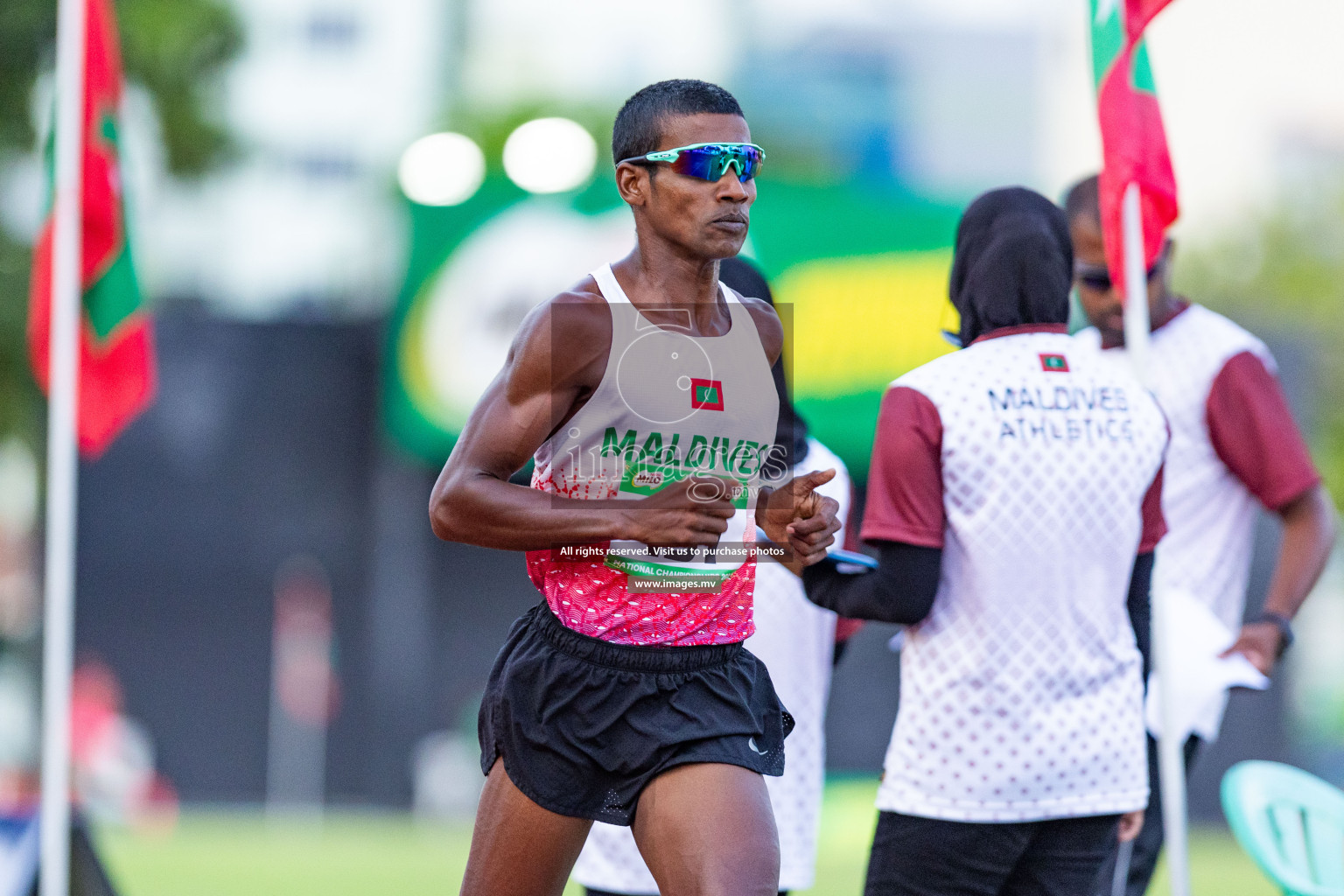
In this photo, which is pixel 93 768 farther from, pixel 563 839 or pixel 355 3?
pixel 355 3

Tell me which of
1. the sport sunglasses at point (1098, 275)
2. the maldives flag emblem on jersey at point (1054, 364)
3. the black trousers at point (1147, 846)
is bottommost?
the black trousers at point (1147, 846)

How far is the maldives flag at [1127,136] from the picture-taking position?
447 centimetres

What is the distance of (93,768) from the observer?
1692 cm

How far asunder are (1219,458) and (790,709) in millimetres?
1517

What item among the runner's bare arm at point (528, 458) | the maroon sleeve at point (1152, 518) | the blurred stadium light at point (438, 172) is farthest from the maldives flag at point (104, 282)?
the blurred stadium light at point (438, 172)

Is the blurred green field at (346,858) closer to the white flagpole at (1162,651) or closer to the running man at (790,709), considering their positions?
the running man at (790,709)

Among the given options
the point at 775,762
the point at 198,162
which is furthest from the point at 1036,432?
the point at 198,162

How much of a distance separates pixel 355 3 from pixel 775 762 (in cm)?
5715

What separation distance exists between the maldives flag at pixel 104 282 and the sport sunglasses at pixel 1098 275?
3.92 metres

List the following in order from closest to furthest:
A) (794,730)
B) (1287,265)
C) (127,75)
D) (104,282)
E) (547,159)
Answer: (794,730), (104,282), (127,75), (547,159), (1287,265)

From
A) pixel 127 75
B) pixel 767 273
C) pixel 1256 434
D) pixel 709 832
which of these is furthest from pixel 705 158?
pixel 767 273

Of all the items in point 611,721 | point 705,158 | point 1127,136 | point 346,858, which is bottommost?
point 346,858

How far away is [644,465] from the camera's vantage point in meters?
3.27

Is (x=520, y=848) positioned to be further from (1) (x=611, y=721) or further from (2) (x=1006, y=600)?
(2) (x=1006, y=600)
